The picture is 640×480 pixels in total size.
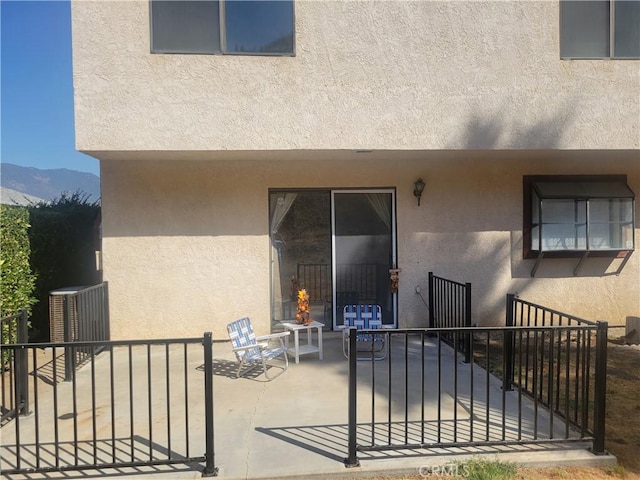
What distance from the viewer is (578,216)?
7.66m

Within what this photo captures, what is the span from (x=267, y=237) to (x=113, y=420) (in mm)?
4357

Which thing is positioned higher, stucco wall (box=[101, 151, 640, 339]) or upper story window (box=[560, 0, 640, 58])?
upper story window (box=[560, 0, 640, 58])

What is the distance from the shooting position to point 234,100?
609 centimetres

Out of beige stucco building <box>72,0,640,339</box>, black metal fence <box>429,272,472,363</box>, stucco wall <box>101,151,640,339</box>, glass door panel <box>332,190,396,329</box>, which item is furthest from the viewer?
glass door panel <box>332,190,396,329</box>

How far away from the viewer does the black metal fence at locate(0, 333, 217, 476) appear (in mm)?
3283

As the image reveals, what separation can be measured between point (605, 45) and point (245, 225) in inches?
251

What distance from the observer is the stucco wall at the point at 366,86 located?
5.94 m

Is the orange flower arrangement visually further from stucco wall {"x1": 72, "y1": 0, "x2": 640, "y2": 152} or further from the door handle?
stucco wall {"x1": 72, "y1": 0, "x2": 640, "y2": 152}

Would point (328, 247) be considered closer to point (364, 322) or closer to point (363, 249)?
point (363, 249)

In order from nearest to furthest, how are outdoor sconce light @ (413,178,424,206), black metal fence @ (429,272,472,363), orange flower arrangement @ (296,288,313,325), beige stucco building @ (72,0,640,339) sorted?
black metal fence @ (429,272,472,363), beige stucco building @ (72,0,640,339), orange flower arrangement @ (296,288,313,325), outdoor sconce light @ (413,178,424,206)

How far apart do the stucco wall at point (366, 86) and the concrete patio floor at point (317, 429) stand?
325 centimetres

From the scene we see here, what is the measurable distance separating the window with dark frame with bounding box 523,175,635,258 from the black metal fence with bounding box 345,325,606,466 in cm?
288

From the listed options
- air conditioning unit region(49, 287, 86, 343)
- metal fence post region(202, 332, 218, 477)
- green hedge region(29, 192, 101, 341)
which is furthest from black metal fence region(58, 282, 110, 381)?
metal fence post region(202, 332, 218, 477)

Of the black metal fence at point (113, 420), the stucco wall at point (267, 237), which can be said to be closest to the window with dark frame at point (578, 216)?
the stucco wall at point (267, 237)
